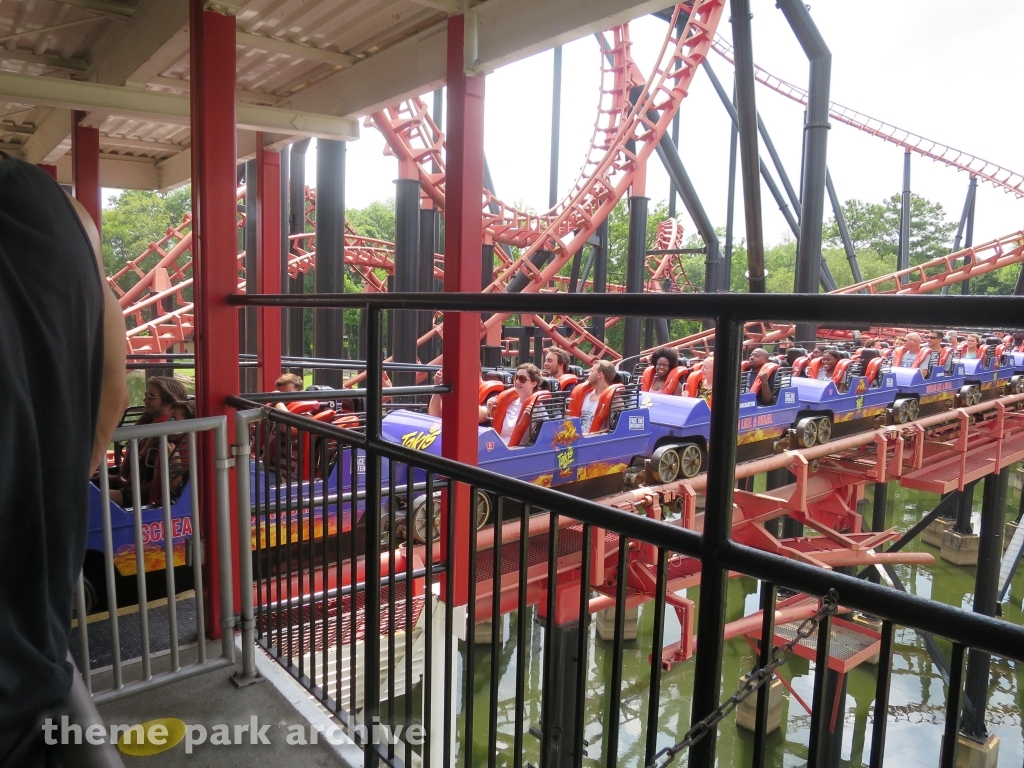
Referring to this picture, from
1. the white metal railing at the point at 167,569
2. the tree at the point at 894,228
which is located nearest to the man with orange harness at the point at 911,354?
the white metal railing at the point at 167,569

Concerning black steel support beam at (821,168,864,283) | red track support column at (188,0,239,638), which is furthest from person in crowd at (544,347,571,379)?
black steel support beam at (821,168,864,283)

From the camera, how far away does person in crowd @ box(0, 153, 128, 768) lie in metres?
0.68

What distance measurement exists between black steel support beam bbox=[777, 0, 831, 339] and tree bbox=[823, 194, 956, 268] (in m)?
31.6

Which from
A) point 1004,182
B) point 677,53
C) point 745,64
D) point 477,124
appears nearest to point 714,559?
point 477,124

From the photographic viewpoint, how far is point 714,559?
868mm

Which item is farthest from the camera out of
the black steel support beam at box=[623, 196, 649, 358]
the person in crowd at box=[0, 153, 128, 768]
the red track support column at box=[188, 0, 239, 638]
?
the black steel support beam at box=[623, 196, 649, 358]

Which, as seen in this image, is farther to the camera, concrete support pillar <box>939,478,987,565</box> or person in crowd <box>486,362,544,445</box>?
concrete support pillar <box>939,478,987,565</box>

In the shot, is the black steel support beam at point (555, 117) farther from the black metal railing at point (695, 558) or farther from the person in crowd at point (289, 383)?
the black metal railing at point (695, 558)

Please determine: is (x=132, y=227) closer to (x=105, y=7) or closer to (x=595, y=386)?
(x=595, y=386)

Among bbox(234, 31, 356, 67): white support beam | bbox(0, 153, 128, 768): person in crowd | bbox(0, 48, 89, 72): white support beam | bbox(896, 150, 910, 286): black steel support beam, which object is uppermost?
bbox(896, 150, 910, 286): black steel support beam

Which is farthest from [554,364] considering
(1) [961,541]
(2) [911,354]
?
(1) [961,541]

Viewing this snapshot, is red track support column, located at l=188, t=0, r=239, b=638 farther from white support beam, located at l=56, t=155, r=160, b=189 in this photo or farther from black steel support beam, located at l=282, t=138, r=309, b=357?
black steel support beam, located at l=282, t=138, r=309, b=357

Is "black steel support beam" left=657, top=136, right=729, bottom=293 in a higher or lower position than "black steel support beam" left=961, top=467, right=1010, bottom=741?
higher

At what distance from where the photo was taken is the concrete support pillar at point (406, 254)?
7.92 metres
